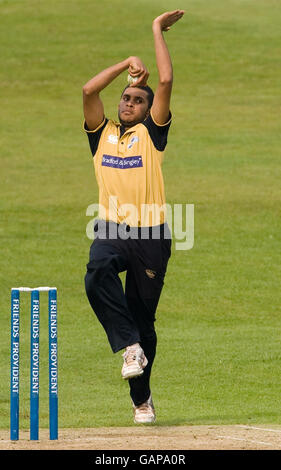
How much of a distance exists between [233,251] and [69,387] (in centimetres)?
861

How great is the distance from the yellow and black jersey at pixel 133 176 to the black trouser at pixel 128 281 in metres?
0.13

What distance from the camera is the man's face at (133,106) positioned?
9.05 meters

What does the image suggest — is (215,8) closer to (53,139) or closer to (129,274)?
(53,139)

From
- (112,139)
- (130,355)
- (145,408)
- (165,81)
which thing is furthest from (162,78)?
(145,408)

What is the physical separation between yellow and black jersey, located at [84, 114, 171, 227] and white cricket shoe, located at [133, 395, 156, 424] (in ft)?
5.04

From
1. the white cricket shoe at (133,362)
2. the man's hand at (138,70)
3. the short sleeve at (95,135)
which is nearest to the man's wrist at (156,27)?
the man's hand at (138,70)

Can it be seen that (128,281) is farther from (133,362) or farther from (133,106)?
(133,106)

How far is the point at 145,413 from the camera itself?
9.30 meters

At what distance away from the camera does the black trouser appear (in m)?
8.65

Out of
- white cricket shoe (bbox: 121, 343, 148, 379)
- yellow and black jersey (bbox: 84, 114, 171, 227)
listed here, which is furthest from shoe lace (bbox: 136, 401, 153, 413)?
yellow and black jersey (bbox: 84, 114, 171, 227)

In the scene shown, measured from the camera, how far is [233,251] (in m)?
20.6

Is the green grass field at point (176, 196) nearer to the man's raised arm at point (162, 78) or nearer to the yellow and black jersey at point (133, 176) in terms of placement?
the yellow and black jersey at point (133, 176)

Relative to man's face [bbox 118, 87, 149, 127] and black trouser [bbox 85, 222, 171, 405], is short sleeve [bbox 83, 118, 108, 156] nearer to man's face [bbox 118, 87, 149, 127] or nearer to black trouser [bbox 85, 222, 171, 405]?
man's face [bbox 118, 87, 149, 127]

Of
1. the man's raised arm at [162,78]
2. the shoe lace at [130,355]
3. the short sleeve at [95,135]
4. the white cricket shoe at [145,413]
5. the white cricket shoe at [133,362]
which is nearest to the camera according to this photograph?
the white cricket shoe at [133,362]
